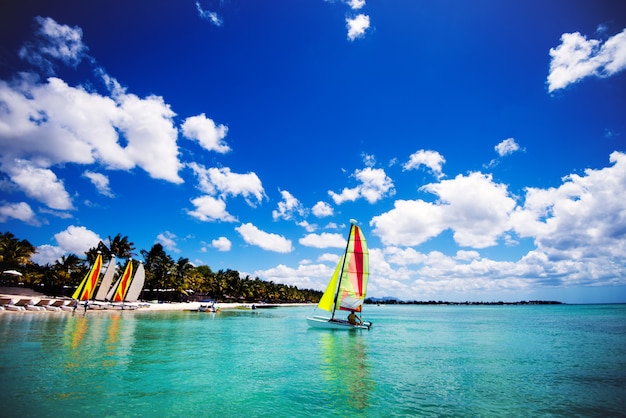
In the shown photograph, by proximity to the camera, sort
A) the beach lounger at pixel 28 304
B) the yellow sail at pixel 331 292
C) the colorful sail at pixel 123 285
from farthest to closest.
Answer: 1. the colorful sail at pixel 123 285
2. the beach lounger at pixel 28 304
3. the yellow sail at pixel 331 292

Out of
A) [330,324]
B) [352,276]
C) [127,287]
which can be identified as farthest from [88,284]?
[352,276]

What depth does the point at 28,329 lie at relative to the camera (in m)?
29.9

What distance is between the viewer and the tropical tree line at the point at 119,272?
6419cm

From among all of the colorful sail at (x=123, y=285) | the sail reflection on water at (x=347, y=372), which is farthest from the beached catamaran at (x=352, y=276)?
the colorful sail at (x=123, y=285)

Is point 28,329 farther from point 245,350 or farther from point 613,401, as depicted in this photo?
point 613,401

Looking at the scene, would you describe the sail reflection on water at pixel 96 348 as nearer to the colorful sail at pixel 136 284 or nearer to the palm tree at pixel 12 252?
the colorful sail at pixel 136 284

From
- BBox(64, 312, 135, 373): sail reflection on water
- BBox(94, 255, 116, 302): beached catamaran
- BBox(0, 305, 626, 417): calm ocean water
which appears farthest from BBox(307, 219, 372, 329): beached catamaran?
BBox(94, 255, 116, 302): beached catamaran

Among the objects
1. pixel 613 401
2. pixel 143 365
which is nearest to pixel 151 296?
pixel 143 365

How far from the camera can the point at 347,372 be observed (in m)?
19.4

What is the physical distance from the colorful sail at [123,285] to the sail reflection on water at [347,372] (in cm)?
4854

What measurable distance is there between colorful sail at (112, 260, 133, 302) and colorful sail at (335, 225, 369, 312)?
45784 millimetres

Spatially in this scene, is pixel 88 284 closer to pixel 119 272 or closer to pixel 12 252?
pixel 12 252

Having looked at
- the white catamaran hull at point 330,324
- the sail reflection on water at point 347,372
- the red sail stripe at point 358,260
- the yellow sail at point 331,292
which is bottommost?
the sail reflection on water at point 347,372

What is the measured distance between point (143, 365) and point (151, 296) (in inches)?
3442
